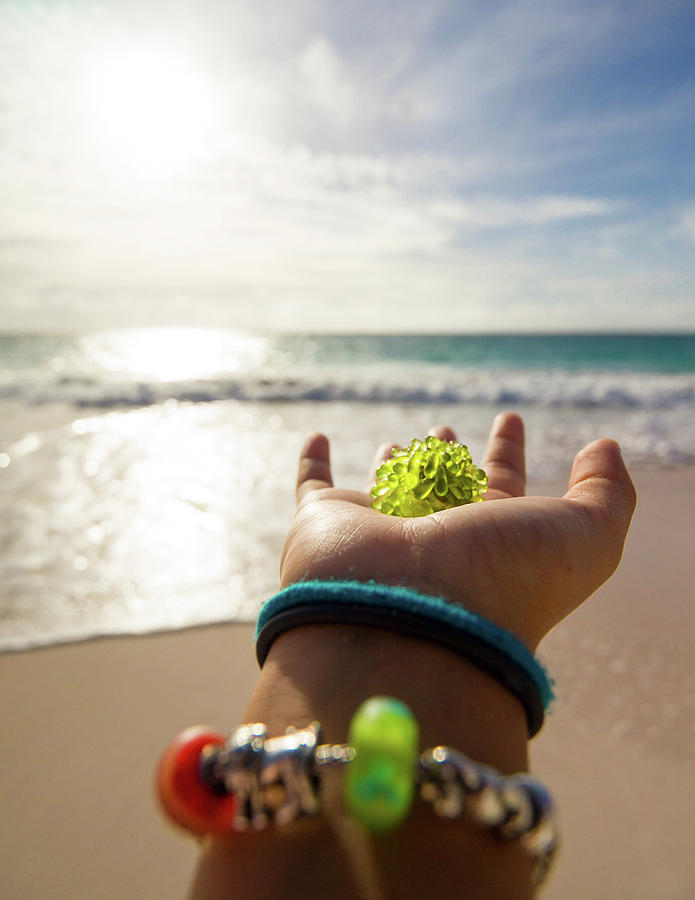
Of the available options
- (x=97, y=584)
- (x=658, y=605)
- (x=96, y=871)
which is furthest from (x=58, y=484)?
(x=658, y=605)

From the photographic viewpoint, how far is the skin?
69cm

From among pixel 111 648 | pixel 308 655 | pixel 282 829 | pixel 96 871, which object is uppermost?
pixel 308 655

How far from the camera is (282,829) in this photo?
703 millimetres

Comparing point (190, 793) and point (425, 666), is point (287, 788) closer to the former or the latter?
point (190, 793)

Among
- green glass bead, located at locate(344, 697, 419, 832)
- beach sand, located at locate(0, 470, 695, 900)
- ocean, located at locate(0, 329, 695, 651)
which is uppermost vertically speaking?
green glass bead, located at locate(344, 697, 419, 832)

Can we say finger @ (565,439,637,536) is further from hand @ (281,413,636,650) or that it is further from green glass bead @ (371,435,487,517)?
green glass bead @ (371,435,487,517)

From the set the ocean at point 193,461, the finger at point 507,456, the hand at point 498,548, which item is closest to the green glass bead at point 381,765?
the hand at point 498,548

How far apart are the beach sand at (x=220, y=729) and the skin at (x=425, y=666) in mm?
830

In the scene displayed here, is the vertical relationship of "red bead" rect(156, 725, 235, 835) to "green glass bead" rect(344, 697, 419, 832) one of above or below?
below

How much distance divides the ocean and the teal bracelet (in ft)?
5.54

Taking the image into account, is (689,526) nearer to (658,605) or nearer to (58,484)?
(658,605)

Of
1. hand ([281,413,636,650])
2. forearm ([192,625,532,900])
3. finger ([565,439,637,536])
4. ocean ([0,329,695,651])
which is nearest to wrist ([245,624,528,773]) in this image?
forearm ([192,625,532,900])

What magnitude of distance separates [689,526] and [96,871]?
10.2 feet

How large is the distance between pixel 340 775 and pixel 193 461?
4.27 metres
